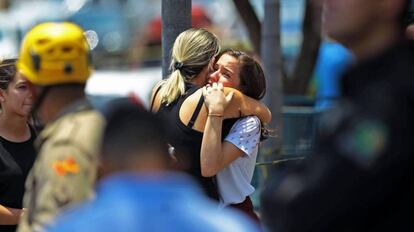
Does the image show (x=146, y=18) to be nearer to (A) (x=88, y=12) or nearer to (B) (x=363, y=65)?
(A) (x=88, y=12)

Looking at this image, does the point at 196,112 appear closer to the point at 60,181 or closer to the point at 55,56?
the point at 55,56

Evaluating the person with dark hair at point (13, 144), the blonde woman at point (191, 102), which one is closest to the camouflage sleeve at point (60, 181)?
the blonde woman at point (191, 102)

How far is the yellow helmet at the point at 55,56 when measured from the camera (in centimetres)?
264

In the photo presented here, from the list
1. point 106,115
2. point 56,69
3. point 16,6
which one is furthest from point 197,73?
point 16,6

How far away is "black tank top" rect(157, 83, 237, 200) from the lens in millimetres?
4000

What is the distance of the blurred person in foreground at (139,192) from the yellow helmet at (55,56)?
0.47 m

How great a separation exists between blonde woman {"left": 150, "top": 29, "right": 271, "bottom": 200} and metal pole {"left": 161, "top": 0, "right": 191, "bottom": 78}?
0.63 meters

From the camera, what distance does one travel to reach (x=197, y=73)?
4281mm

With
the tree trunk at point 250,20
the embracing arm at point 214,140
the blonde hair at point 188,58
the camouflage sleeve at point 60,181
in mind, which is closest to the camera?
the camouflage sleeve at point 60,181

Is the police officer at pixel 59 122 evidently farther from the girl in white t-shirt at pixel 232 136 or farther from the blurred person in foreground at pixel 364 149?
the girl in white t-shirt at pixel 232 136

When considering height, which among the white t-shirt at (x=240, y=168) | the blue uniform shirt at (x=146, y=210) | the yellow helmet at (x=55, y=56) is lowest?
the white t-shirt at (x=240, y=168)

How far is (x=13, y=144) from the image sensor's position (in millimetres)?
4203

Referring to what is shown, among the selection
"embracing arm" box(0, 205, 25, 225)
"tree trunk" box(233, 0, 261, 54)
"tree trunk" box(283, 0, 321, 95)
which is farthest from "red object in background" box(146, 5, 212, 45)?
"embracing arm" box(0, 205, 25, 225)

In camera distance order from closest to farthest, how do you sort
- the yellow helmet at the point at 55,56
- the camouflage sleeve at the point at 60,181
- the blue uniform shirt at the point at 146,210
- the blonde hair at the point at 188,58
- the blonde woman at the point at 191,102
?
the blue uniform shirt at the point at 146,210 < the camouflage sleeve at the point at 60,181 < the yellow helmet at the point at 55,56 < the blonde woman at the point at 191,102 < the blonde hair at the point at 188,58
